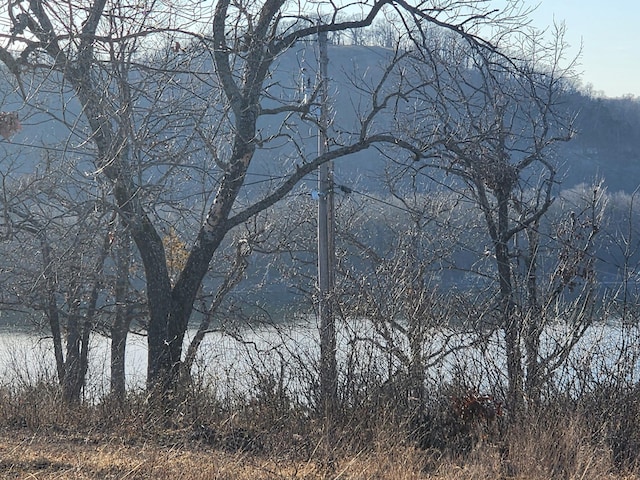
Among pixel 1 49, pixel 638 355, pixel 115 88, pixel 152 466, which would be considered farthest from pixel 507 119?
pixel 152 466

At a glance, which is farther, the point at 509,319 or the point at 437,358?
the point at 509,319

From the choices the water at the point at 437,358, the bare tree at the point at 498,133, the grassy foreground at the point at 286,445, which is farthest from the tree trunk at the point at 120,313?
the bare tree at the point at 498,133

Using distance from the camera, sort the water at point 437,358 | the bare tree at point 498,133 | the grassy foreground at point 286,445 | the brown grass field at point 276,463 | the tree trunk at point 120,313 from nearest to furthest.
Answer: the brown grass field at point 276,463, the grassy foreground at point 286,445, the water at point 437,358, the bare tree at point 498,133, the tree trunk at point 120,313

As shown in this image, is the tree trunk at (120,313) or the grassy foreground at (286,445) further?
the tree trunk at (120,313)

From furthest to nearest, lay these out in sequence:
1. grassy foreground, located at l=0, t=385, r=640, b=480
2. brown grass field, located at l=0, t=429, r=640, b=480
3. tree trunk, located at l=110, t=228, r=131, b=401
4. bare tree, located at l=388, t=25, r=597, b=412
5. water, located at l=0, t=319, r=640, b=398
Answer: tree trunk, located at l=110, t=228, r=131, b=401
bare tree, located at l=388, t=25, r=597, b=412
water, located at l=0, t=319, r=640, b=398
grassy foreground, located at l=0, t=385, r=640, b=480
brown grass field, located at l=0, t=429, r=640, b=480

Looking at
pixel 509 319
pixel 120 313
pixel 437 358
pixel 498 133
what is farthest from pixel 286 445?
pixel 120 313

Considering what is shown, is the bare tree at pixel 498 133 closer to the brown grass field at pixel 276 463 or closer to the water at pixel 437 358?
the water at pixel 437 358

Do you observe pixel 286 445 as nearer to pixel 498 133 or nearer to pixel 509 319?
pixel 509 319

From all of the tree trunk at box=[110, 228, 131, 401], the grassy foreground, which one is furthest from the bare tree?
the tree trunk at box=[110, 228, 131, 401]

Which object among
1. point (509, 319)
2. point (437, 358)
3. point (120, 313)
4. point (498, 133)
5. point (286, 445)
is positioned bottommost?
point (286, 445)

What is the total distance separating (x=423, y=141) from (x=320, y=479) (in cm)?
621

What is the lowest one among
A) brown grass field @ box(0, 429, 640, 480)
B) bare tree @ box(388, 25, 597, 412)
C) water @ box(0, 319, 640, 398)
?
brown grass field @ box(0, 429, 640, 480)

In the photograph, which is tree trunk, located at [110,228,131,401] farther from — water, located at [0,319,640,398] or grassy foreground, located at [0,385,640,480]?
water, located at [0,319,640,398]

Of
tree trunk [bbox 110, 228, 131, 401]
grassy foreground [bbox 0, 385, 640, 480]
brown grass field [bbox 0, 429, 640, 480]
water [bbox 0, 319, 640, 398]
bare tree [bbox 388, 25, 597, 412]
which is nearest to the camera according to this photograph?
brown grass field [bbox 0, 429, 640, 480]
